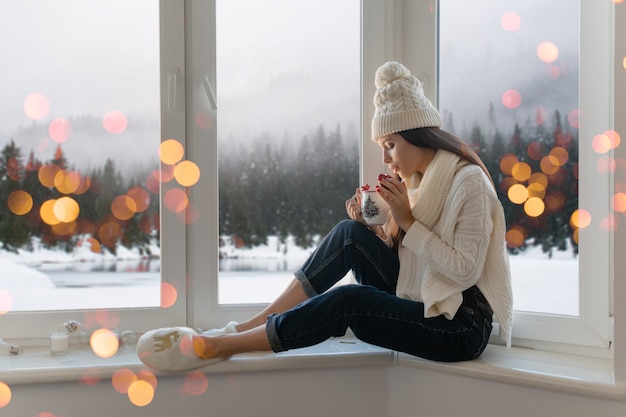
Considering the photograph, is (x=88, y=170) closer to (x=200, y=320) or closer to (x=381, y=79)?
(x=200, y=320)

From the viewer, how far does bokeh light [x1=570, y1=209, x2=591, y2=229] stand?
1.67m

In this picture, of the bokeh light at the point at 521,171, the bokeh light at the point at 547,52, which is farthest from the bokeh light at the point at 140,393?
the bokeh light at the point at 547,52

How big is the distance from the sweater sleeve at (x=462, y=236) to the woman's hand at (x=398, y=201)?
0.03 m

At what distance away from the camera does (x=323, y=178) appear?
2033 mm

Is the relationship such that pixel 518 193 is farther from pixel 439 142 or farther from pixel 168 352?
pixel 168 352

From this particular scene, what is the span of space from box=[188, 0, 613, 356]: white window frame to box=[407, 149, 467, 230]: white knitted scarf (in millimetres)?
347

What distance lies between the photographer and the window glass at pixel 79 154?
1.84m

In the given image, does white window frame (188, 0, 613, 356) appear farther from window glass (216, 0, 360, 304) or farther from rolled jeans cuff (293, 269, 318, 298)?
rolled jeans cuff (293, 269, 318, 298)

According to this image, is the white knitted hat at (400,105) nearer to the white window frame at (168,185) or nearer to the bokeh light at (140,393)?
the white window frame at (168,185)

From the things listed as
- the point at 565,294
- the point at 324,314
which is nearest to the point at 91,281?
the point at 324,314

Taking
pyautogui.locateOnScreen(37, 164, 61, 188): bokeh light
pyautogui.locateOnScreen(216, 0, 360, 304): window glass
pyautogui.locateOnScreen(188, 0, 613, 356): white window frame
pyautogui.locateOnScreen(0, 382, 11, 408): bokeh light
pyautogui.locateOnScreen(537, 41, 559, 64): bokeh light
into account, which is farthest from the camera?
pyautogui.locateOnScreen(216, 0, 360, 304): window glass

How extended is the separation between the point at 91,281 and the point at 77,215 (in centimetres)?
21

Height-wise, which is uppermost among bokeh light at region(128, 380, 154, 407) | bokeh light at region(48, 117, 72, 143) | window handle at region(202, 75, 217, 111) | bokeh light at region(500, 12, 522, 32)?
bokeh light at region(500, 12, 522, 32)

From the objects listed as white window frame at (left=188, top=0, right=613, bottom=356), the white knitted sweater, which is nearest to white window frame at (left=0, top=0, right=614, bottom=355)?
white window frame at (left=188, top=0, right=613, bottom=356)
